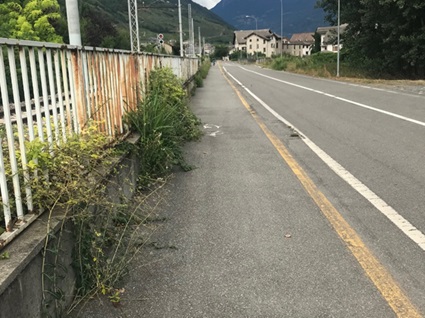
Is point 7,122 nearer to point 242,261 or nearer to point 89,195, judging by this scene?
point 89,195

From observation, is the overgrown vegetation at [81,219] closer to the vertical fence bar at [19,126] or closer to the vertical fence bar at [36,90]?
the vertical fence bar at [19,126]

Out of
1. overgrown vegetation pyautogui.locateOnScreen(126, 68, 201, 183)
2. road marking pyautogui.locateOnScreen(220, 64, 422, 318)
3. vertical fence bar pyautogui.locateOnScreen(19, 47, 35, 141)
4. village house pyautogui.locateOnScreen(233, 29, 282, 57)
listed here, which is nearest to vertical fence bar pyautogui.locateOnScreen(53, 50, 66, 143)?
vertical fence bar pyautogui.locateOnScreen(19, 47, 35, 141)

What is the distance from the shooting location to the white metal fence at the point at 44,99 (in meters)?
2.90

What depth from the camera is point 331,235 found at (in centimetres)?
418

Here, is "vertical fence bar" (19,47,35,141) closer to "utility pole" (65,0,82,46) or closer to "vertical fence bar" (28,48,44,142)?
→ "vertical fence bar" (28,48,44,142)

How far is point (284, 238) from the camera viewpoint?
165 inches

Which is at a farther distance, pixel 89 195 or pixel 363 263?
pixel 363 263

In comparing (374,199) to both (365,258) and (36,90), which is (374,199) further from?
(36,90)

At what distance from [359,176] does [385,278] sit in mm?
2810

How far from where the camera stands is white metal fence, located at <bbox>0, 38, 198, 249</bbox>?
2.90 metres

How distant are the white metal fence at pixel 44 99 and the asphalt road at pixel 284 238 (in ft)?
3.20

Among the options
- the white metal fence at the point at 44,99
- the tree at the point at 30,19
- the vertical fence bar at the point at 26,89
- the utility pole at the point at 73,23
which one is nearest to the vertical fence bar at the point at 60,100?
the white metal fence at the point at 44,99

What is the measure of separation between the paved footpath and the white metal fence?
0.97 metres

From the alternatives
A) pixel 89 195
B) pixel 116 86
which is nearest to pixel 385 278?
pixel 89 195
